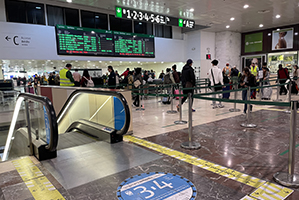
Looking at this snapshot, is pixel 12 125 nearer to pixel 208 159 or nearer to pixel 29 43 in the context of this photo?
pixel 208 159

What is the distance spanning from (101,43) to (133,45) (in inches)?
89.8

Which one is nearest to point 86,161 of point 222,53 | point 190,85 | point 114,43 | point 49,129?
point 49,129

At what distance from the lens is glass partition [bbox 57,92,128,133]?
14.6 ft

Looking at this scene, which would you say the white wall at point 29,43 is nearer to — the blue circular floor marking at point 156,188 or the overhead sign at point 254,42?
the blue circular floor marking at point 156,188

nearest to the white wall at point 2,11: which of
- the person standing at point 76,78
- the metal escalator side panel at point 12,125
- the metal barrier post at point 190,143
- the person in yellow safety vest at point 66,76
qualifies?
the person standing at point 76,78

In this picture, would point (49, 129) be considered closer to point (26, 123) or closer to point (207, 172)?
point (26, 123)

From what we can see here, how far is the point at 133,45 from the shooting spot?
14.1 meters

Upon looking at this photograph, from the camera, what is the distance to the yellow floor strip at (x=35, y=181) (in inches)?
97.7

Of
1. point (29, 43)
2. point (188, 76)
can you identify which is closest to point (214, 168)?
point (188, 76)

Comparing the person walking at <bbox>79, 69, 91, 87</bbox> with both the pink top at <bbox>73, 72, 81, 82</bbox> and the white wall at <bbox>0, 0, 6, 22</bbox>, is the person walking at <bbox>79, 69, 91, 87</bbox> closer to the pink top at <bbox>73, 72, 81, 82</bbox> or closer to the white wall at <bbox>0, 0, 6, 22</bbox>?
the pink top at <bbox>73, 72, 81, 82</bbox>

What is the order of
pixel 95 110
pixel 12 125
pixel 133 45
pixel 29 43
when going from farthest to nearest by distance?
pixel 133 45, pixel 29 43, pixel 12 125, pixel 95 110

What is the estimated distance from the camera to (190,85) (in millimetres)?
6805

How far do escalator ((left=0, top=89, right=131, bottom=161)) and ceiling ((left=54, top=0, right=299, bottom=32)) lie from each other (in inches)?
239

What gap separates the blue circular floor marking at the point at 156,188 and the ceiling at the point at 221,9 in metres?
8.60
